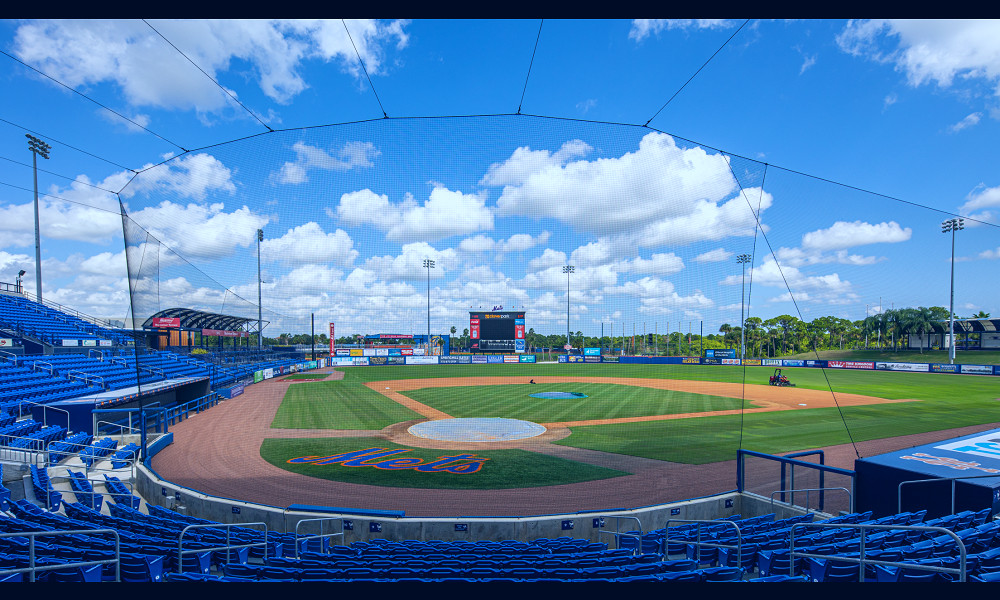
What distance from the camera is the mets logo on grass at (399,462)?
45.7 ft

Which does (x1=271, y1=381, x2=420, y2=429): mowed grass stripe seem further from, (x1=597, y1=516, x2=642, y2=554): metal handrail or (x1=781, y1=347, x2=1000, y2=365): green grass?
(x1=781, y1=347, x2=1000, y2=365): green grass

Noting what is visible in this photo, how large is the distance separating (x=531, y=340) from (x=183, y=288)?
163 feet

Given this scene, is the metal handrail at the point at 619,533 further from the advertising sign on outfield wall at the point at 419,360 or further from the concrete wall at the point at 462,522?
the advertising sign on outfield wall at the point at 419,360

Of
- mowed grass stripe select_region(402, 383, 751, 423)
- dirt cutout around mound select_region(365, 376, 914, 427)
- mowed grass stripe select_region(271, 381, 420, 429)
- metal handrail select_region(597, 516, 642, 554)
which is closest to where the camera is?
metal handrail select_region(597, 516, 642, 554)

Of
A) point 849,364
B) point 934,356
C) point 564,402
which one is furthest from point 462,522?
point 849,364

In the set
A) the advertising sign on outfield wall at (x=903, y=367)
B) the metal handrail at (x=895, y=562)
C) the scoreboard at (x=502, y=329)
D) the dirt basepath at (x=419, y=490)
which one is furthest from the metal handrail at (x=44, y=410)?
the advertising sign on outfield wall at (x=903, y=367)

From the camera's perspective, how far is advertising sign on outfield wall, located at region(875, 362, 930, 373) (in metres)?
41.6

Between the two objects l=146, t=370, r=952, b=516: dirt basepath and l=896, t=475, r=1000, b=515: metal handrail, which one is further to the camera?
l=146, t=370, r=952, b=516: dirt basepath

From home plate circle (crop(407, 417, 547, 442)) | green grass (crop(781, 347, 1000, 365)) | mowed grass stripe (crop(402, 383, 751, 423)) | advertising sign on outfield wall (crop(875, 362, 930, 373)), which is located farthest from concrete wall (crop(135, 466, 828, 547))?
advertising sign on outfield wall (crop(875, 362, 930, 373))

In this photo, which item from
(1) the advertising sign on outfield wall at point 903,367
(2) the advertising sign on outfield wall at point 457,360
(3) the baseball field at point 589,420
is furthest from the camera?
(2) the advertising sign on outfield wall at point 457,360

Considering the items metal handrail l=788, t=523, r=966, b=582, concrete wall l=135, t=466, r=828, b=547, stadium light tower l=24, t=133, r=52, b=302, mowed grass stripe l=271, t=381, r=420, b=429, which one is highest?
stadium light tower l=24, t=133, r=52, b=302

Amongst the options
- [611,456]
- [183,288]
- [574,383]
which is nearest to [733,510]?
[611,456]

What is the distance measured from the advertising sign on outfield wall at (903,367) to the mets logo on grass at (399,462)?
45650 mm

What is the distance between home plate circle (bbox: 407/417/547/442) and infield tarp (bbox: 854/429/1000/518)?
11.2m
